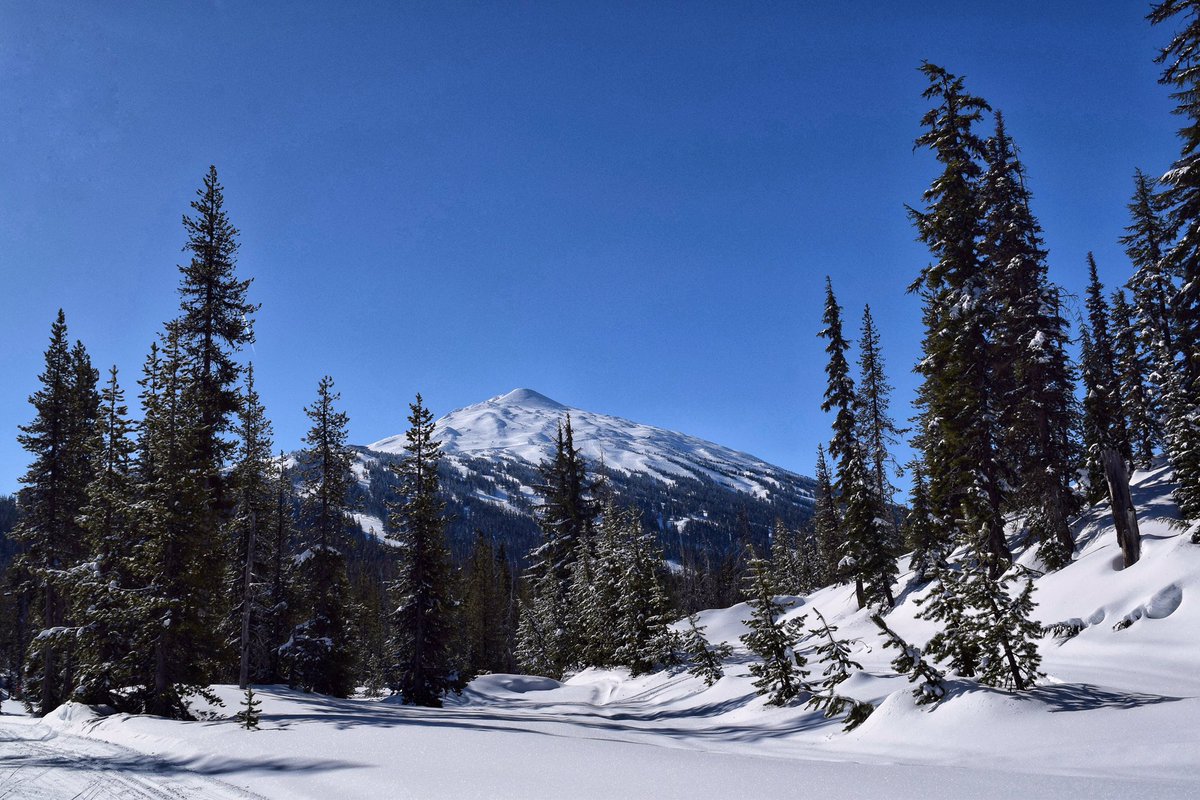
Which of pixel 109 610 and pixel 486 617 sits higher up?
pixel 109 610

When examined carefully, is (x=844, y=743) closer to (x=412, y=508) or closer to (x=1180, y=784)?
(x=1180, y=784)

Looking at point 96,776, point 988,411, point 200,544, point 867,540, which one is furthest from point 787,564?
point 96,776

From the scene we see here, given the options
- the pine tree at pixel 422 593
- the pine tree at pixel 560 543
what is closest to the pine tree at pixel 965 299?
the pine tree at pixel 422 593

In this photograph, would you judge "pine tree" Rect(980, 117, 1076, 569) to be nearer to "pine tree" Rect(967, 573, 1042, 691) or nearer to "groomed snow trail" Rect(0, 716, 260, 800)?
"pine tree" Rect(967, 573, 1042, 691)

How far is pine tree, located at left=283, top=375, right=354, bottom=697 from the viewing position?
28.2 m

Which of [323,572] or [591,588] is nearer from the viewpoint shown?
[323,572]

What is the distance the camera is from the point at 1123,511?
1877 centimetres

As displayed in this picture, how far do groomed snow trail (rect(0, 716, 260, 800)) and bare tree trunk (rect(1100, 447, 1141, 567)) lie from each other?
2162cm

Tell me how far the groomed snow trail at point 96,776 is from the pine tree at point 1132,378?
4522 centimetres

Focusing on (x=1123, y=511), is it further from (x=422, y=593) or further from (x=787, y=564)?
(x=787, y=564)

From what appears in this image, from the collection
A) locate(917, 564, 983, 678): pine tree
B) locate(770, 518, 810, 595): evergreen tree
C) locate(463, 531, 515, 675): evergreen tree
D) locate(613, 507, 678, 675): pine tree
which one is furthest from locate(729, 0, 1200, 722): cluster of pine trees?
locate(463, 531, 515, 675): evergreen tree

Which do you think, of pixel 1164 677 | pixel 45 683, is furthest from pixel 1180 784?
pixel 45 683

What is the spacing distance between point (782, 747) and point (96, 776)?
1031 centimetres

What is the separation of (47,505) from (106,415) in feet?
21.5
